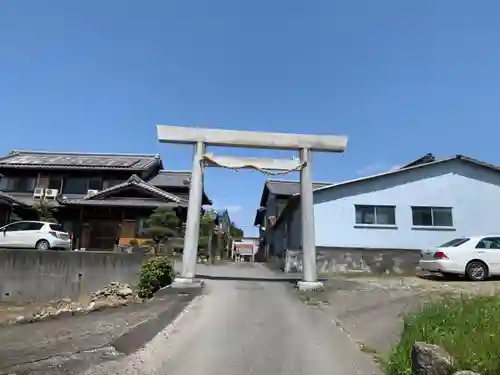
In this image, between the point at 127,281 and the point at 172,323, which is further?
the point at 127,281

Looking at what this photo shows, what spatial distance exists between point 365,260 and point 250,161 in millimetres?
7980

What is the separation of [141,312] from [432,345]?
21.1ft

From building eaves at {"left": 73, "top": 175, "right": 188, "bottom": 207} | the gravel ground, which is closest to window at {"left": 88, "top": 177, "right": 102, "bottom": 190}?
building eaves at {"left": 73, "top": 175, "right": 188, "bottom": 207}

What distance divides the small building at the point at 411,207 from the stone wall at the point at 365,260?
0.71 feet

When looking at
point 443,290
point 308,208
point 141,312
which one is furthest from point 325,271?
point 141,312

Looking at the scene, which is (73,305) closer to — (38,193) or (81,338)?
(81,338)

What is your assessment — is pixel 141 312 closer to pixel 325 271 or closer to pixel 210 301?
pixel 210 301

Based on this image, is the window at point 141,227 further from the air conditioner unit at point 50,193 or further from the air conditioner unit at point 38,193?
the air conditioner unit at point 38,193

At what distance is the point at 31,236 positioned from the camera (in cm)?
1991

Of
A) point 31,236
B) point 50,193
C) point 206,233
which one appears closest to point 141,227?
point 206,233

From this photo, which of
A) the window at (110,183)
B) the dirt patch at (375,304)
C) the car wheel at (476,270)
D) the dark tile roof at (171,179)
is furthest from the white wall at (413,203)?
the window at (110,183)

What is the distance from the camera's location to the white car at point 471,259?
13578 millimetres

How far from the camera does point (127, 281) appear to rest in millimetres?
15789

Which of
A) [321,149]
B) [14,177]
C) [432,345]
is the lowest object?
[432,345]
